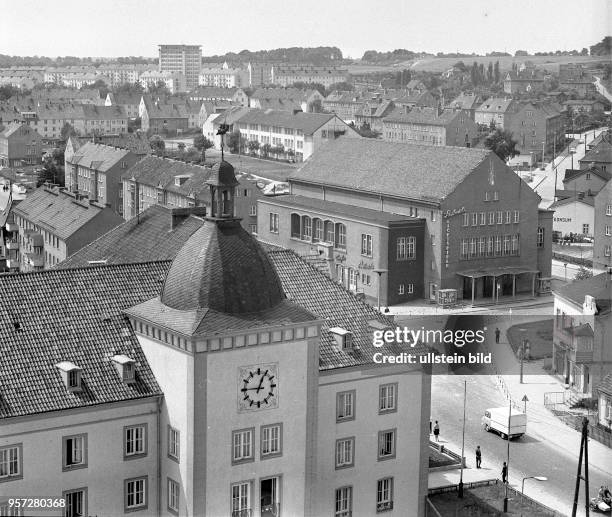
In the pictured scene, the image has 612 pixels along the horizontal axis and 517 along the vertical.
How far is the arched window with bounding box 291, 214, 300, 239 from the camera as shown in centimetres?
5997

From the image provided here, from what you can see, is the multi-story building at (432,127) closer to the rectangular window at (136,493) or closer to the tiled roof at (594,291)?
the tiled roof at (594,291)

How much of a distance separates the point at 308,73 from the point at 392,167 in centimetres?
12994

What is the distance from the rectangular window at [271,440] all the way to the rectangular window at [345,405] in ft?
6.72

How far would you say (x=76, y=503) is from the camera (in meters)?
25.5

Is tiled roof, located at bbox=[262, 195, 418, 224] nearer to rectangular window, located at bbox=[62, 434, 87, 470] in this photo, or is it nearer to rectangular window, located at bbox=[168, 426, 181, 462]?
rectangular window, located at bbox=[168, 426, 181, 462]

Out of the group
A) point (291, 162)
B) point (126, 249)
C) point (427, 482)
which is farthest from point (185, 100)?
point (427, 482)

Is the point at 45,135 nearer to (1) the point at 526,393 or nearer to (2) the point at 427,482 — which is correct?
(1) the point at 526,393

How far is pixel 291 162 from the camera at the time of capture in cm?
11725

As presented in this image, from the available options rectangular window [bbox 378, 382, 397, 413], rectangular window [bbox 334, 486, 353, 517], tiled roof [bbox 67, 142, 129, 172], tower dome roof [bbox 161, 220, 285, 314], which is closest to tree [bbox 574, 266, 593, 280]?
rectangular window [bbox 378, 382, 397, 413]

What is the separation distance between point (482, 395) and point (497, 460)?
5.77 meters

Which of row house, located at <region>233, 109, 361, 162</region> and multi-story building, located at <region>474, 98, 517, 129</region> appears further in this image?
multi-story building, located at <region>474, 98, 517, 129</region>

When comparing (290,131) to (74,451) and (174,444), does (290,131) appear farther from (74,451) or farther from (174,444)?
(74,451)

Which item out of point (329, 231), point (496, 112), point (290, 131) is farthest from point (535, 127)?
point (329, 231)

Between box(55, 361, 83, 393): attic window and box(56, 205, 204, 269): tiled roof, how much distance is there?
14.1 metres
